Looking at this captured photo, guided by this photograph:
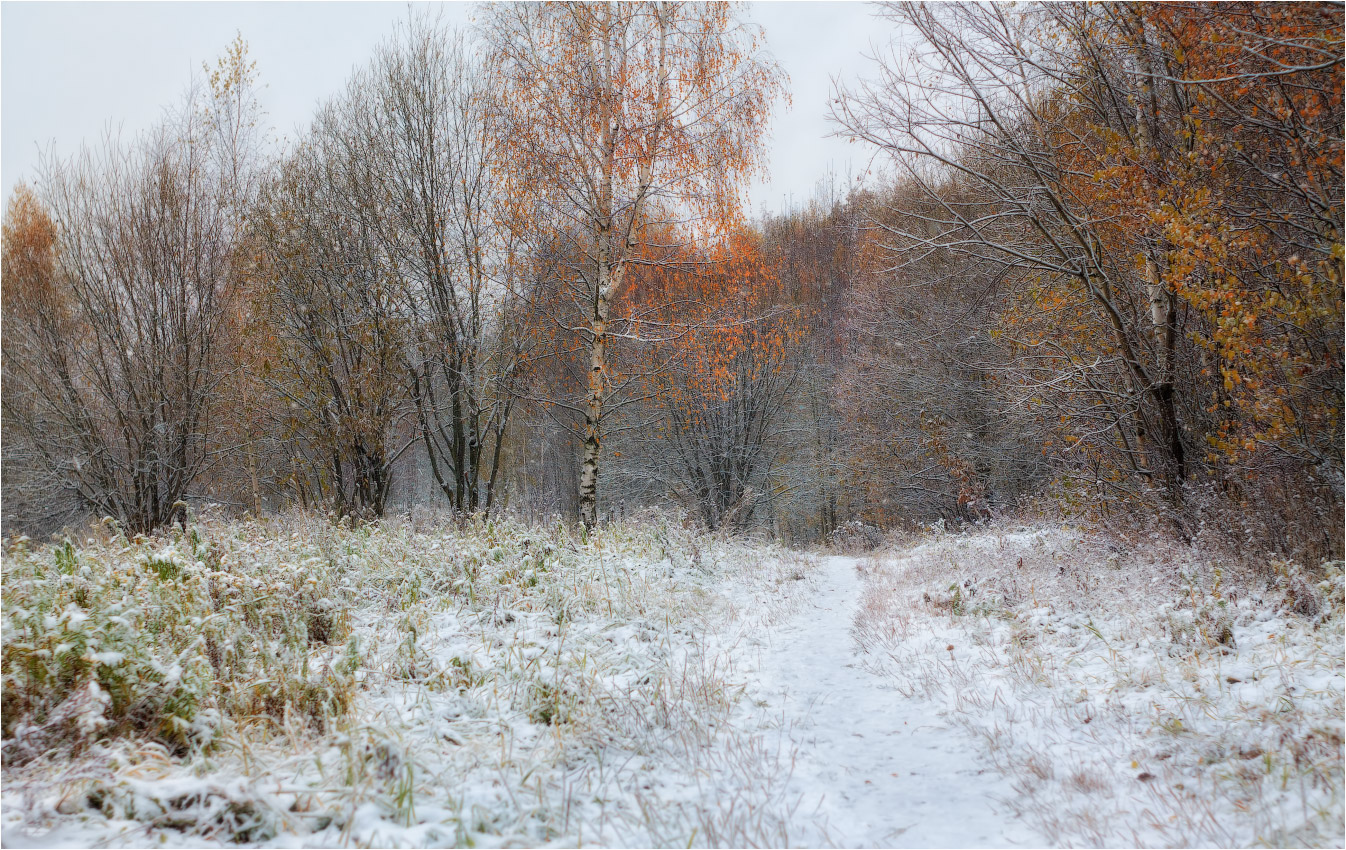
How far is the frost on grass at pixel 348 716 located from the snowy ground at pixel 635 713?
2 cm

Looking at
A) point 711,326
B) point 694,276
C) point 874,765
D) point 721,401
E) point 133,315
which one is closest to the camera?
point 874,765

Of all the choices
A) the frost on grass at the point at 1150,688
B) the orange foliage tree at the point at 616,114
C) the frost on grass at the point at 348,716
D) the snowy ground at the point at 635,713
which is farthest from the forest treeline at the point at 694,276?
the frost on grass at the point at 348,716

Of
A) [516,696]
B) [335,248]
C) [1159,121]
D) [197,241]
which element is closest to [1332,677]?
[516,696]

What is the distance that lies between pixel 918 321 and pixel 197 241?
52.2 feet

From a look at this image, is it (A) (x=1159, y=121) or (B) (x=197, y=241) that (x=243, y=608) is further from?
(B) (x=197, y=241)

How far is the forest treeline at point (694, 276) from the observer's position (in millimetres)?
4785

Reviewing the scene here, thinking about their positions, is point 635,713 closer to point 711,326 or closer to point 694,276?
point 711,326

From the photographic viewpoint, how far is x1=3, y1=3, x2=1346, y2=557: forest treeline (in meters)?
4.79

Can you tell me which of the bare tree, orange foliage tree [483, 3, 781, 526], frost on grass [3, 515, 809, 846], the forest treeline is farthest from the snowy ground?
the bare tree

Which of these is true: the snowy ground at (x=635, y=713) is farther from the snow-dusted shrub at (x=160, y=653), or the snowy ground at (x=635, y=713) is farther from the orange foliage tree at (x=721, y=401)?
the orange foliage tree at (x=721, y=401)

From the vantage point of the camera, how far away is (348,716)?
10.1 ft

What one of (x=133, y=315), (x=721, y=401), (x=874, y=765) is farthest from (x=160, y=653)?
(x=721, y=401)

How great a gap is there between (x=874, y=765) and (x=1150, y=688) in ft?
5.53

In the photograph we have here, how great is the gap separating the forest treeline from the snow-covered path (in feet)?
10.7
